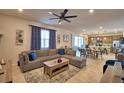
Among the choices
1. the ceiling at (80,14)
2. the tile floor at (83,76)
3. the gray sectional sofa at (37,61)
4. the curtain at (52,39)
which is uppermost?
the ceiling at (80,14)

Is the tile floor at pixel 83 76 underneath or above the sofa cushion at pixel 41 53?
underneath

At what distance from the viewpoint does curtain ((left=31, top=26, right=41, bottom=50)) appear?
6.25m

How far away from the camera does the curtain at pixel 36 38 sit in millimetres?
6246

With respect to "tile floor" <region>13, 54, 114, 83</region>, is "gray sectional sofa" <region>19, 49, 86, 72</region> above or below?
above

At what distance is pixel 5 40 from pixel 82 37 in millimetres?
10661

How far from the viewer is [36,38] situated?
648 cm

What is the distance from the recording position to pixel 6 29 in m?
5.12

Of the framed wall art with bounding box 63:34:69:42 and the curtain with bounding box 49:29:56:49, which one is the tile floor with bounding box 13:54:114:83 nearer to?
the curtain with bounding box 49:29:56:49

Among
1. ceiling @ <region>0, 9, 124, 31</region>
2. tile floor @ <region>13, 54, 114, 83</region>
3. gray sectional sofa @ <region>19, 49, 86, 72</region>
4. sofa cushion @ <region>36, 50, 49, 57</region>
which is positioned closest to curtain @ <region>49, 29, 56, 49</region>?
gray sectional sofa @ <region>19, 49, 86, 72</region>

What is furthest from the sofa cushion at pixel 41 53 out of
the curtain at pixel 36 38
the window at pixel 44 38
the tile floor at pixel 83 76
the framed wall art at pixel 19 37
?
the tile floor at pixel 83 76

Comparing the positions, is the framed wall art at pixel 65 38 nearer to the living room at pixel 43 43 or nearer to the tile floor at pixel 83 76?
the living room at pixel 43 43

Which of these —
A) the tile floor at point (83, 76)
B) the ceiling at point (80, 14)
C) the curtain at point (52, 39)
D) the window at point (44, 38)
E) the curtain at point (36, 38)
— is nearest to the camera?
the tile floor at point (83, 76)

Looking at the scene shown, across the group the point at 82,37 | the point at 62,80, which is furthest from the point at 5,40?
the point at 82,37
